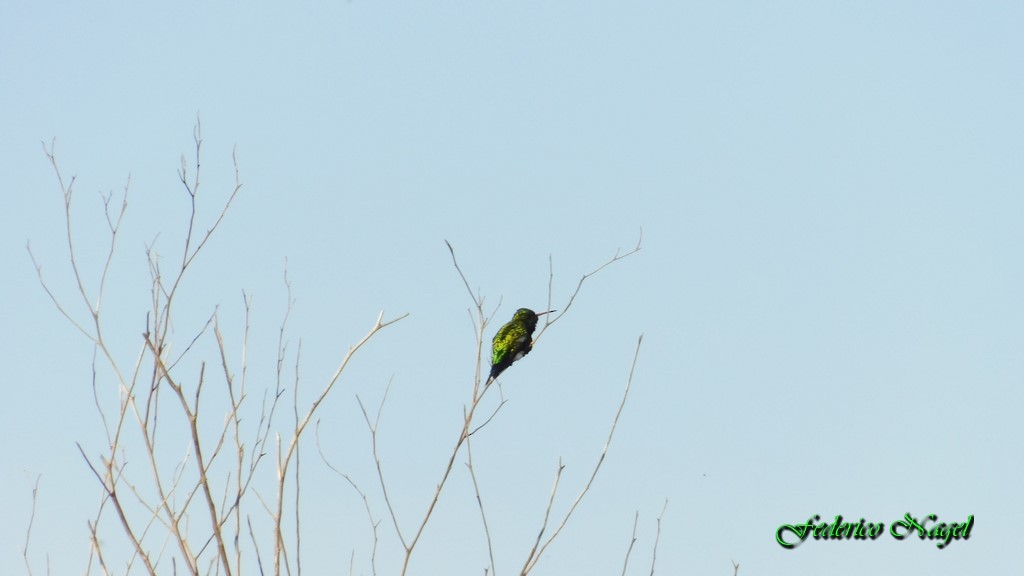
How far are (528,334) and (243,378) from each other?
818cm

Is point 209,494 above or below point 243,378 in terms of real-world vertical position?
below

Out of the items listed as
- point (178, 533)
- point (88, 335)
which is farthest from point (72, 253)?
point (178, 533)

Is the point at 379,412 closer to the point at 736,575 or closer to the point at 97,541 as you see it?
the point at 97,541

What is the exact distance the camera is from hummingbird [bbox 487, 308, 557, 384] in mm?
12469

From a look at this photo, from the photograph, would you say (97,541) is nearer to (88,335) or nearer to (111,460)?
(111,460)

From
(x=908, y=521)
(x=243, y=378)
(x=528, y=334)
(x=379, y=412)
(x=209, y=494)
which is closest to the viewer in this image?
(x=209, y=494)

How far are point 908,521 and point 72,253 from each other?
7465 mm

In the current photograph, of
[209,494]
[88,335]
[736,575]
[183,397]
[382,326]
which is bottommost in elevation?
[736,575]

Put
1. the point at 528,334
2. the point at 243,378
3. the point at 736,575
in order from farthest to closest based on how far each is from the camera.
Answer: the point at 528,334 → the point at 243,378 → the point at 736,575

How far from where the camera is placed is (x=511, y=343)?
41.2ft

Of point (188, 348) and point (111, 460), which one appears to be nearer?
point (111, 460)

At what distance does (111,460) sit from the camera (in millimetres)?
4453

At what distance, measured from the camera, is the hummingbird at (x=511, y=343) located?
1247cm

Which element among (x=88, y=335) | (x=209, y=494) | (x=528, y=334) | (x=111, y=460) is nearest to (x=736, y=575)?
(x=209, y=494)
